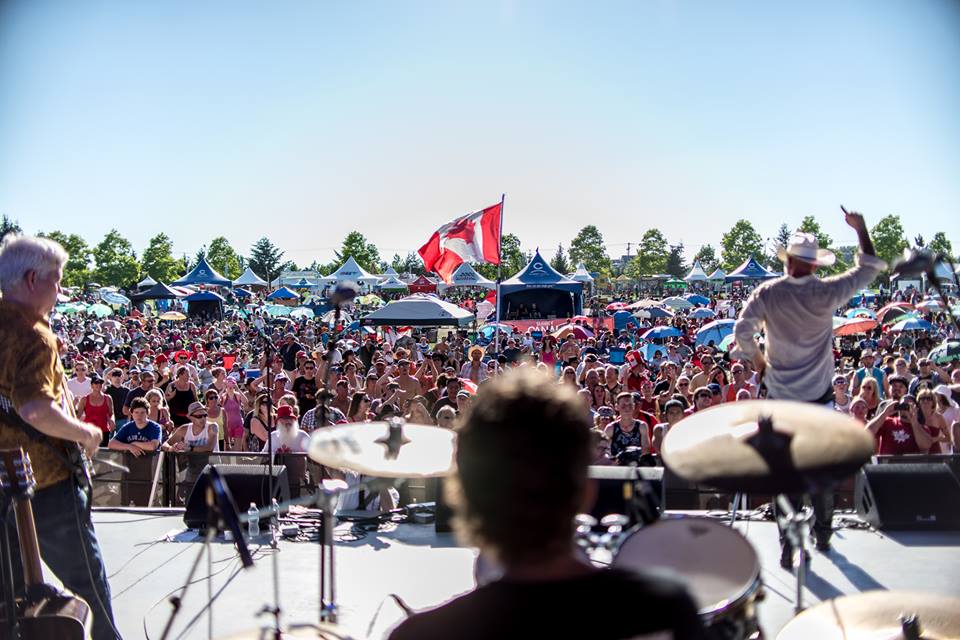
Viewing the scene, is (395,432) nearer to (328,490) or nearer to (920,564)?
(328,490)

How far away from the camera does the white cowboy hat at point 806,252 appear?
165 inches

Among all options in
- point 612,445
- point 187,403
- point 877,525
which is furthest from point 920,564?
point 187,403

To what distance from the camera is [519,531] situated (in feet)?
4.47

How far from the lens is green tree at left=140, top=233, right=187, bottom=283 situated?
70938 millimetres

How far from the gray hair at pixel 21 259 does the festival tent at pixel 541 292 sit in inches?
754

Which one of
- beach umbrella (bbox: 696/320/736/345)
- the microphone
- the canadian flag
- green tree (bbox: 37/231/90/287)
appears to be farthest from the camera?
green tree (bbox: 37/231/90/287)

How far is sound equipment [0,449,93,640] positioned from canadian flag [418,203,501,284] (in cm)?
856

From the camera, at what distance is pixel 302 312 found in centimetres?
3684

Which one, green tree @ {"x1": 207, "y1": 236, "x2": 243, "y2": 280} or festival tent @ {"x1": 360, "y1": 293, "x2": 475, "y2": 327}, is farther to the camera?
green tree @ {"x1": 207, "y1": 236, "x2": 243, "y2": 280}

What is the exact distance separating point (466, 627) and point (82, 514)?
101 inches

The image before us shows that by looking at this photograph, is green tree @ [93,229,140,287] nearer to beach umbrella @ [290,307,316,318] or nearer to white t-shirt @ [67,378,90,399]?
beach umbrella @ [290,307,316,318]

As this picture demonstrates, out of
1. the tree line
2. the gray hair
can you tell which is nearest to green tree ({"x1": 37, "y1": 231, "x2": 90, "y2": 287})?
the tree line

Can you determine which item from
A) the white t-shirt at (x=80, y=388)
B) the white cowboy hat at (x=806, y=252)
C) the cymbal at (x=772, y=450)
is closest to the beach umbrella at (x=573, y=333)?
the white t-shirt at (x=80, y=388)

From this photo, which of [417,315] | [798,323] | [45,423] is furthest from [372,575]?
[417,315]
